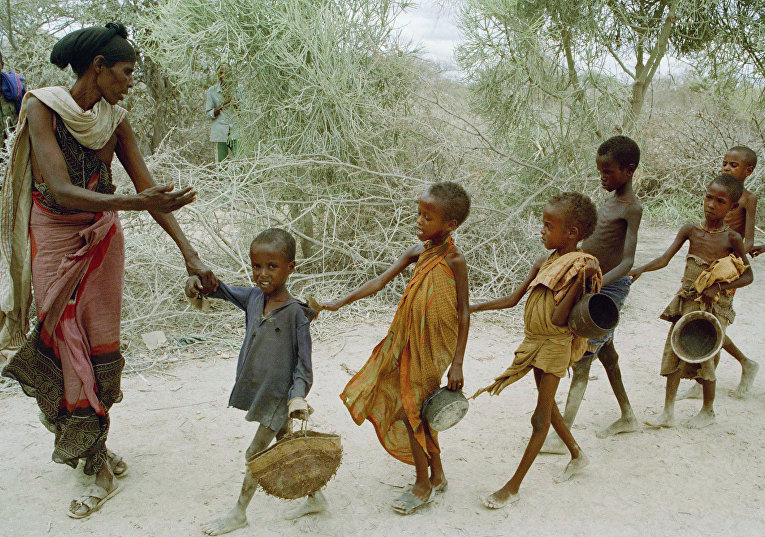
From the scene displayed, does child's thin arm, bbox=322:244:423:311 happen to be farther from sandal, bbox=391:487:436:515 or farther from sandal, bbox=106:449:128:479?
sandal, bbox=106:449:128:479

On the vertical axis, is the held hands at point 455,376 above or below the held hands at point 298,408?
above

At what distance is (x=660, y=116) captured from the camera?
9.78m

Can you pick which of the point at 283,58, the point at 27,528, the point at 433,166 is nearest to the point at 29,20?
the point at 283,58

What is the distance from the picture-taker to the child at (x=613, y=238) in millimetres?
2930

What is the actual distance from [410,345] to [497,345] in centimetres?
229

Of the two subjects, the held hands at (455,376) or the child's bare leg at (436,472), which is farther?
the child's bare leg at (436,472)

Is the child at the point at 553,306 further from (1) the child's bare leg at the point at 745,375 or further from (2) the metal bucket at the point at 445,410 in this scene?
(1) the child's bare leg at the point at 745,375

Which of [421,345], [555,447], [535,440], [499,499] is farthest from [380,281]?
[555,447]

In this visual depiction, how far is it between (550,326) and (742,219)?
1979 mm

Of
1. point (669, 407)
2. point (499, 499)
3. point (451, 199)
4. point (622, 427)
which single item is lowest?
point (499, 499)

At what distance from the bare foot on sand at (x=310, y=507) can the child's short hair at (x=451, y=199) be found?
1.23 metres

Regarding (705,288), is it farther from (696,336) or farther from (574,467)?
(574,467)

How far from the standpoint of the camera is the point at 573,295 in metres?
2.44

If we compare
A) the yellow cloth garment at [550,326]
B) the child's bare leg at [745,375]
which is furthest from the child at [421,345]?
the child's bare leg at [745,375]
